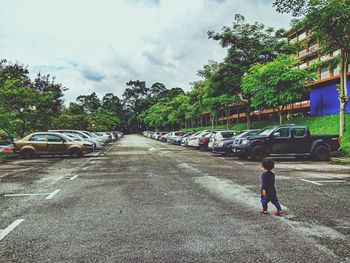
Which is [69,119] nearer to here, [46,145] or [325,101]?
[46,145]

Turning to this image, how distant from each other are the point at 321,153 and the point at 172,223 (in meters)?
13.1

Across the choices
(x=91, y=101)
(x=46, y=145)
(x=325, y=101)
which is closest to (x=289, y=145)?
(x=46, y=145)

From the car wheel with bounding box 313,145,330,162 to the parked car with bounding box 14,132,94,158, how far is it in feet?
42.7

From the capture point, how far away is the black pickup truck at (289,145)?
1606 cm

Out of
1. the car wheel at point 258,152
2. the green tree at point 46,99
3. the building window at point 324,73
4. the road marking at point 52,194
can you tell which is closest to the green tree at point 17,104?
the green tree at point 46,99

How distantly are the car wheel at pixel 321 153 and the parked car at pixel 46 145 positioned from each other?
42.7ft

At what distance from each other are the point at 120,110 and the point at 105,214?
411 feet

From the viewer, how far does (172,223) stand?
17.0 ft

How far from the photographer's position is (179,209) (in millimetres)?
6113

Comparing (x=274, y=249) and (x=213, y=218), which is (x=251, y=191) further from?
(x=274, y=249)

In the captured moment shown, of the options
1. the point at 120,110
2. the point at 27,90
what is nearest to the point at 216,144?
the point at 27,90

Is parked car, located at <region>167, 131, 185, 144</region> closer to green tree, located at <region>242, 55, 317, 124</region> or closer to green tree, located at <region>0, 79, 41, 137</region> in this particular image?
green tree, located at <region>242, 55, 317, 124</region>

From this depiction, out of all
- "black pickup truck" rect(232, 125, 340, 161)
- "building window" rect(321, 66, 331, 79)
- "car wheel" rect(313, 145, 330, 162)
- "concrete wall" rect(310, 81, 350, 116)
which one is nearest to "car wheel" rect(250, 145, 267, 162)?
"black pickup truck" rect(232, 125, 340, 161)

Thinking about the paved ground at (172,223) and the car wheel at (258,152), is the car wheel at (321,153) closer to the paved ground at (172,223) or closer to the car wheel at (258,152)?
the car wheel at (258,152)
